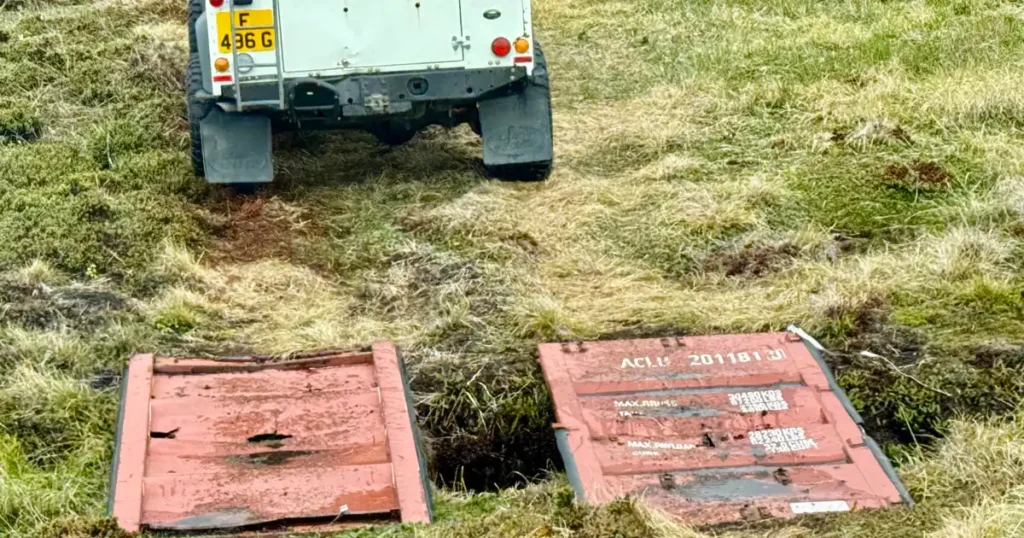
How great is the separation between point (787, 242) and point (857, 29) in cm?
509

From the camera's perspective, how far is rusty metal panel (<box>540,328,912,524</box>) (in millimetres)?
5562

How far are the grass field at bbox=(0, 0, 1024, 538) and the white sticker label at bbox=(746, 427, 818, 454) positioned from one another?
46cm

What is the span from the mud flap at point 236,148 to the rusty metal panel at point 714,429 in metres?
3.11

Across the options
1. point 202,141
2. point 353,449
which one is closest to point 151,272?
point 202,141

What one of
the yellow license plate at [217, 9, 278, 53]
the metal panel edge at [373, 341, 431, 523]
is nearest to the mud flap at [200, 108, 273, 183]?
the yellow license plate at [217, 9, 278, 53]

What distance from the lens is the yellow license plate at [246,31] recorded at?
8.70 meters

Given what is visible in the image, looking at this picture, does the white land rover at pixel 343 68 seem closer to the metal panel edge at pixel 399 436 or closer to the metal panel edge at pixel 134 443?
the metal panel edge at pixel 399 436

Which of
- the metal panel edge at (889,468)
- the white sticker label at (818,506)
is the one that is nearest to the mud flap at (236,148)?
the metal panel edge at (889,468)

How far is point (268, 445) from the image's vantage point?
5.90m

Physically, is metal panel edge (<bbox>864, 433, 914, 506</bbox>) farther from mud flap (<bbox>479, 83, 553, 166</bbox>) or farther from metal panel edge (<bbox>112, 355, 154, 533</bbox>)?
mud flap (<bbox>479, 83, 553, 166</bbox>)

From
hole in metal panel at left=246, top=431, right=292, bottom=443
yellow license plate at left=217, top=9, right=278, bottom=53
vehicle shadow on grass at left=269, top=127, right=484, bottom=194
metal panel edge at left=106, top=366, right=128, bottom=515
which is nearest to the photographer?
metal panel edge at left=106, top=366, right=128, bottom=515

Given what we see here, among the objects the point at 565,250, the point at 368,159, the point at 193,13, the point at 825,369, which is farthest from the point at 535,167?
the point at 825,369

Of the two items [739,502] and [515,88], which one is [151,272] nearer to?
[515,88]

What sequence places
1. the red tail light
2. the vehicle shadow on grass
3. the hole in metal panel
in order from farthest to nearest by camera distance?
the vehicle shadow on grass, the red tail light, the hole in metal panel
